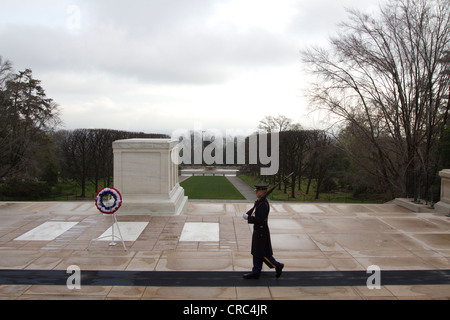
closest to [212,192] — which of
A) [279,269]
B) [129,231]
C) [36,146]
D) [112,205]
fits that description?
[36,146]

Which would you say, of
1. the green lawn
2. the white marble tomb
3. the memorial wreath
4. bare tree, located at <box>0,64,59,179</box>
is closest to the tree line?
bare tree, located at <box>0,64,59,179</box>

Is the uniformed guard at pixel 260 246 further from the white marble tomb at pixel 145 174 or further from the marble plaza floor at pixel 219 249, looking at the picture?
the white marble tomb at pixel 145 174

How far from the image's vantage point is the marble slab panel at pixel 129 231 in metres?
7.84

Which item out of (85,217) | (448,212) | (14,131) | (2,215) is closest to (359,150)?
(448,212)

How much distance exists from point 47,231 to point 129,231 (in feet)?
6.07

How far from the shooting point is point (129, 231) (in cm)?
838

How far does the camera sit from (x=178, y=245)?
24.4 feet

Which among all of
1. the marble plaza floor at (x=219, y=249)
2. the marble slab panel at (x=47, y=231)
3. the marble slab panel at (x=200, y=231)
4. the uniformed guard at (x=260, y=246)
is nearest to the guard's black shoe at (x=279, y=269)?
the uniformed guard at (x=260, y=246)

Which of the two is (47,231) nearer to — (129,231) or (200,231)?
(129,231)

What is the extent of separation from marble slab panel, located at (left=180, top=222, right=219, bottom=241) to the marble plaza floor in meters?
0.02

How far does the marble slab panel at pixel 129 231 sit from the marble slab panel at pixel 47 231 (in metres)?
1.05

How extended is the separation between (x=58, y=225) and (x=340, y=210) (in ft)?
26.7

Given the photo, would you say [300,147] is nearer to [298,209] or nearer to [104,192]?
[298,209]

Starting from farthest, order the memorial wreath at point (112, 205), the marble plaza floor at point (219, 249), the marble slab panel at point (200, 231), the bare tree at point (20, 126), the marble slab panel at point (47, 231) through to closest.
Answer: the bare tree at point (20, 126) → the marble slab panel at point (200, 231) → the marble slab panel at point (47, 231) → the memorial wreath at point (112, 205) → the marble plaza floor at point (219, 249)
